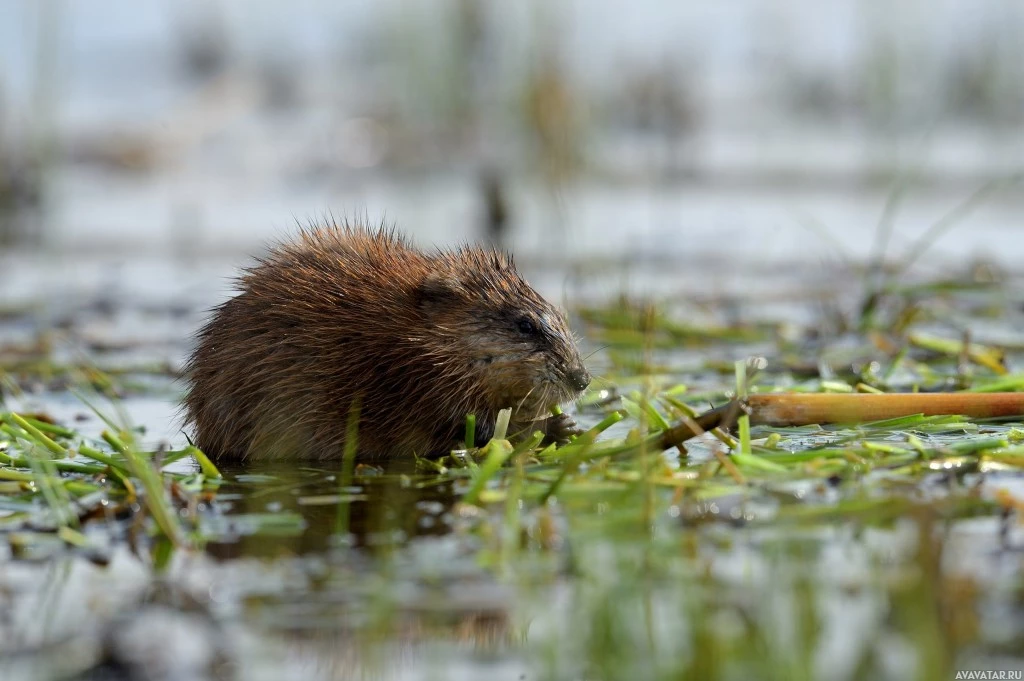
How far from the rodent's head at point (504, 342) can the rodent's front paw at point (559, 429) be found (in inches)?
1.9

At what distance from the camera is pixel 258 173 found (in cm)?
1468

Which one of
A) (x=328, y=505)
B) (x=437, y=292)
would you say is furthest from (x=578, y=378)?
(x=328, y=505)

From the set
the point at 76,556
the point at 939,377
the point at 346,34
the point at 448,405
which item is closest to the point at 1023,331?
the point at 939,377

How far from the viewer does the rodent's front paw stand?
4988mm

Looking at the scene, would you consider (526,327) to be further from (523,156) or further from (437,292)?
(523,156)

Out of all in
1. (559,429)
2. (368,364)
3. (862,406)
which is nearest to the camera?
(862,406)

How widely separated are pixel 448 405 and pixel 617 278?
14.4 feet

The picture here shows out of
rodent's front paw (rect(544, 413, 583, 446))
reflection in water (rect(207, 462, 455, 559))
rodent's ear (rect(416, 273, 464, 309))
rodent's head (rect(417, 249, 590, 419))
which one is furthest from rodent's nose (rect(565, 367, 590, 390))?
reflection in water (rect(207, 462, 455, 559))

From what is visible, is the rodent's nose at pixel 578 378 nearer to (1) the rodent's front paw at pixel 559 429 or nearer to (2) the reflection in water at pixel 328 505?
(1) the rodent's front paw at pixel 559 429

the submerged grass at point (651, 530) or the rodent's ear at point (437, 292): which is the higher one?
the rodent's ear at point (437, 292)

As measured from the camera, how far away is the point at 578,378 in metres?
4.94

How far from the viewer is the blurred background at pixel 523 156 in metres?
9.28

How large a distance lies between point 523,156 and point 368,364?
22.1ft

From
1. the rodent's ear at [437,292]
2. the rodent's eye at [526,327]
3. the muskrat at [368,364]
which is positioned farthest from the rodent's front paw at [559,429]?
the rodent's ear at [437,292]
